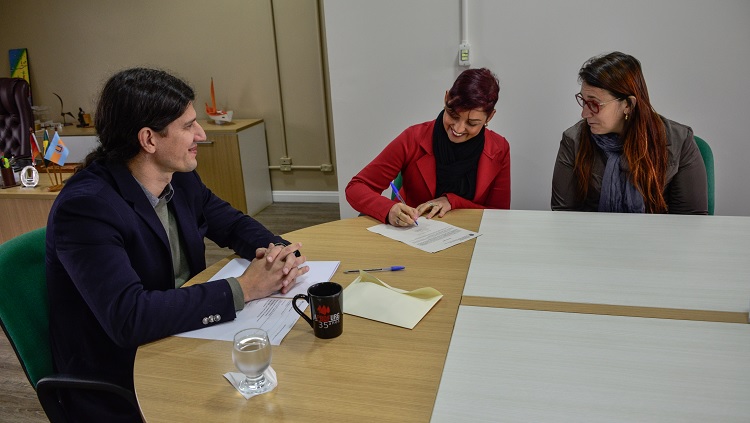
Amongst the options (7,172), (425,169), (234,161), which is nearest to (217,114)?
(234,161)

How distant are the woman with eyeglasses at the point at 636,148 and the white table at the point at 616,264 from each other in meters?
0.17

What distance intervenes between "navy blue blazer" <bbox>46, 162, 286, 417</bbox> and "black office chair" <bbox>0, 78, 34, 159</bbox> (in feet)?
11.6

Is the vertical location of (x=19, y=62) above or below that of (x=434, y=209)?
above

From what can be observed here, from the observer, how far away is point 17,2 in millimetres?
5059

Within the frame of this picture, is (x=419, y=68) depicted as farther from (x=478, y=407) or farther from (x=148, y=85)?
(x=478, y=407)

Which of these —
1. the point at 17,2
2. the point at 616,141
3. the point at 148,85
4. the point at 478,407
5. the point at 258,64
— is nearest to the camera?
the point at 478,407

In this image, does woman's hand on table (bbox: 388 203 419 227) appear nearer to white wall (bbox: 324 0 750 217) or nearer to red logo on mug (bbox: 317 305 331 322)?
red logo on mug (bbox: 317 305 331 322)

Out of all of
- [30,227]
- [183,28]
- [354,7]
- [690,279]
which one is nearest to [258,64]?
[183,28]

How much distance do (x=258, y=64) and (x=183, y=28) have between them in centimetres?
70

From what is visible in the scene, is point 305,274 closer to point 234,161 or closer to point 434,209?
point 434,209

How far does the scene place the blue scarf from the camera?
2.12 metres

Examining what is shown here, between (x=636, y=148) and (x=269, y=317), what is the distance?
1.49 m

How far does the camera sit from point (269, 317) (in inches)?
53.6

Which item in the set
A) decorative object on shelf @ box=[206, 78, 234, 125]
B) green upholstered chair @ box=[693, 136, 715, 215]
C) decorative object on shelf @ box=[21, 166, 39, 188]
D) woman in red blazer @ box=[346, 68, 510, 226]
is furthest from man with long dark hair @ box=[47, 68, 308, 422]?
decorative object on shelf @ box=[206, 78, 234, 125]
